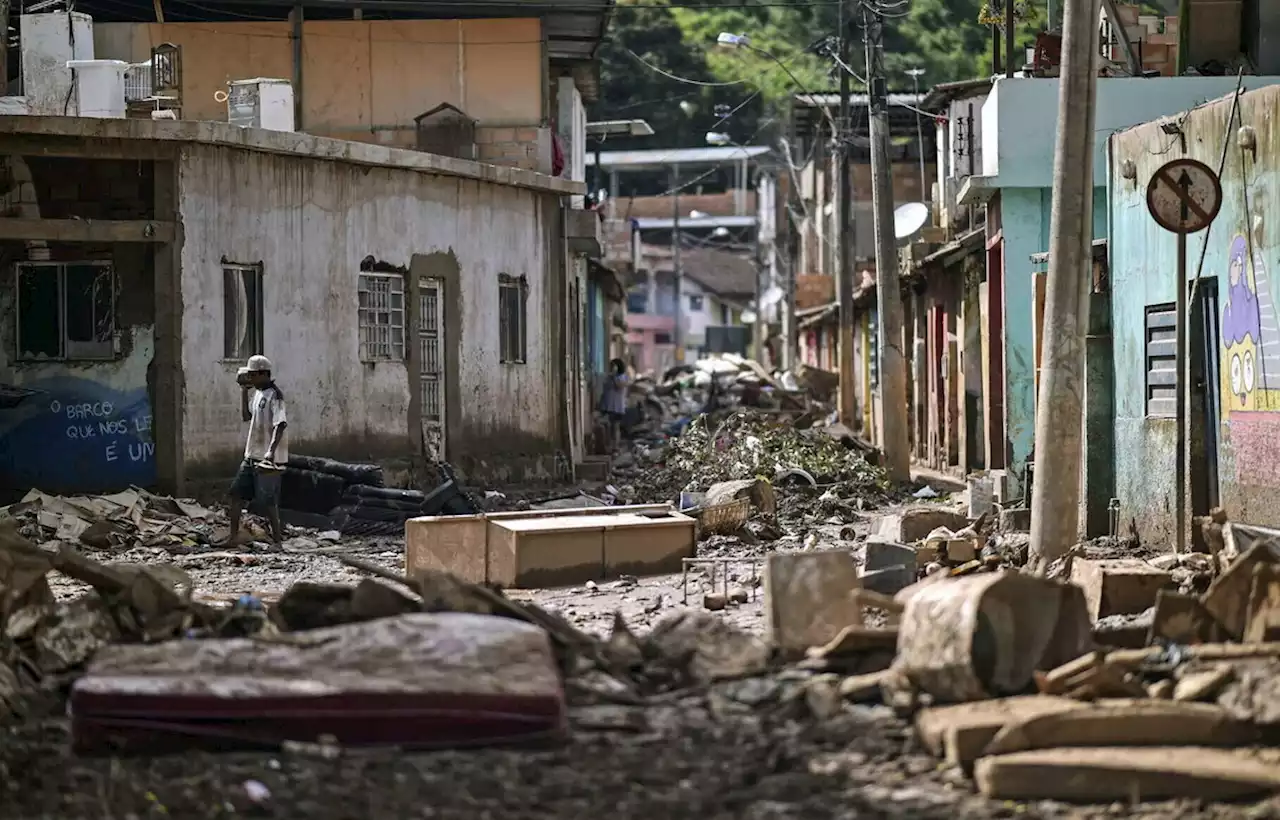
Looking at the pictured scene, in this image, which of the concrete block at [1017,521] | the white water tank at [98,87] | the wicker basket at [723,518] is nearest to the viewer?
the concrete block at [1017,521]

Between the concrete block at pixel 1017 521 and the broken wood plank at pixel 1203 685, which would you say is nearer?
the broken wood plank at pixel 1203 685

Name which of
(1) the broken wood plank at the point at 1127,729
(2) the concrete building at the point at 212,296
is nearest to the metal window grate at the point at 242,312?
(2) the concrete building at the point at 212,296

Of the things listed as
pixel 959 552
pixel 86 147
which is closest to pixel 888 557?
pixel 959 552

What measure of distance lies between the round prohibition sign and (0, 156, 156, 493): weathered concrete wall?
10.9m

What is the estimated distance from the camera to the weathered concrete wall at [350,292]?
762 inches

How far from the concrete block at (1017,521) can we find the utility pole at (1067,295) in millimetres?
3014

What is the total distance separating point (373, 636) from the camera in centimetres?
756

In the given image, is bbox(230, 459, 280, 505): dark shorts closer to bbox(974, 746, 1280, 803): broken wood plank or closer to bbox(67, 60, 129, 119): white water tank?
bbox(67, 60, 129, 119): white water tank

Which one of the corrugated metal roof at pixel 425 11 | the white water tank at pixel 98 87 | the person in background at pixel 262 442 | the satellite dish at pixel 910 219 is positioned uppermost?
the corrugated metal roof at pixel 425 11

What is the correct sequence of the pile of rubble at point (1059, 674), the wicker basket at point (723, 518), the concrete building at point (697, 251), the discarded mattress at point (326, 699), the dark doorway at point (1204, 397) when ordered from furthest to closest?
the concrete building at point (697, 251) → the wicker basket at point (723, 518) → the dark doorway at point (1204, 397) → the discarded mattress at point (326, 699) → the pile of rubble at point (1059, 674)

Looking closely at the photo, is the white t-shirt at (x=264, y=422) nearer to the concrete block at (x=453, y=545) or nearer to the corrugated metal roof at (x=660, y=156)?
the concrete block at (x=453, y=545)

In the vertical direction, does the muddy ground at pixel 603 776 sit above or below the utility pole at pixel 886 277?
below

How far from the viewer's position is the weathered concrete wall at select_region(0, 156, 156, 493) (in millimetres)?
19062

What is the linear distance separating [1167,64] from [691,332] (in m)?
60.0
